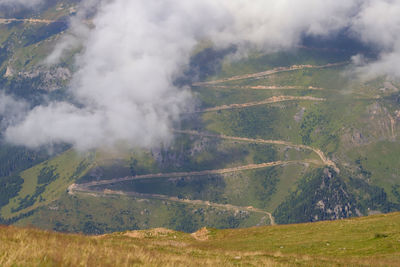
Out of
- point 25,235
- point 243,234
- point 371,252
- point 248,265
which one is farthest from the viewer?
point 243,234

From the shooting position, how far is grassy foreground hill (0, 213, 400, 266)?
15.0m

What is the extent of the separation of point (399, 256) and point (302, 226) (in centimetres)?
2572

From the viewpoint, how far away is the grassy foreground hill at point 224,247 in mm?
14995

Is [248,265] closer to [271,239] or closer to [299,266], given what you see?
[299,266]

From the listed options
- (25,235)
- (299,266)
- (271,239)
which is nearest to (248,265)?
(299,266)

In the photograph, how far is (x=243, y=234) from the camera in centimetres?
5991

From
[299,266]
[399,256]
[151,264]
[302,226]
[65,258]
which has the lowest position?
[302,226]

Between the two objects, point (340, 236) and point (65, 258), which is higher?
point (65, 258)

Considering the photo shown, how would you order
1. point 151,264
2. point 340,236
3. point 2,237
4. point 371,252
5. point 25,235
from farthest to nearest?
1. point 340,236
2. point 371,252
3. point 25,235
4. point 2,237
5. point 151,264

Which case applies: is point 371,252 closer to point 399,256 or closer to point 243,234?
point 399,256

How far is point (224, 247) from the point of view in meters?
50.1

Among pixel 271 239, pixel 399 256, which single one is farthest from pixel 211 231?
pixel 399 256

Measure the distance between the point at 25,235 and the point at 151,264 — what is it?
878cm

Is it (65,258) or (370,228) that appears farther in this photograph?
(370,228)
